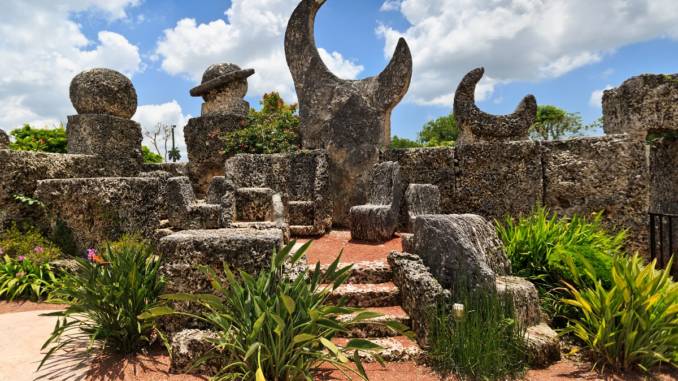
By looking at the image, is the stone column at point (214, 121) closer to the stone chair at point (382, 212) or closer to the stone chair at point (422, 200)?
the stone chair at point (382, 212)

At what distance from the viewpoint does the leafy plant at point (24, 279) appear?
14.2 feet

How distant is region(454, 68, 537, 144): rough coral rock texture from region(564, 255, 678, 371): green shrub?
3.37 metres

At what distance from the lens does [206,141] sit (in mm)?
7805

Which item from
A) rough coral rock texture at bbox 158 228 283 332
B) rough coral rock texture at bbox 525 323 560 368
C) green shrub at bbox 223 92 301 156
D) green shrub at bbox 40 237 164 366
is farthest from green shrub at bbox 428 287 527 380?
green shrub at bbox 223 92 301 156

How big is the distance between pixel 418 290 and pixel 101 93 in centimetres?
644

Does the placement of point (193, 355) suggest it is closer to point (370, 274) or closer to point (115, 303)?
point (115, 303)

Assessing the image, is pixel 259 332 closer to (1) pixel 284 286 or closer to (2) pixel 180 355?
(1) pixel 284 286

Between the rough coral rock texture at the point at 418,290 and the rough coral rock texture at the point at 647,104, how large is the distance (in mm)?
6098

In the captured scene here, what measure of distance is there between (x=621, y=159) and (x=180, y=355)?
5723 mm

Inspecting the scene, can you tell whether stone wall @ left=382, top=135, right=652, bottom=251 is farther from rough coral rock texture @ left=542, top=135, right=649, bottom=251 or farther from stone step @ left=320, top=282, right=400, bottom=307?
stone step @ left=320, top=282, right=400, bottom=307

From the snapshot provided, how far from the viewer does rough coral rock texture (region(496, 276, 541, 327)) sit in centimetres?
298

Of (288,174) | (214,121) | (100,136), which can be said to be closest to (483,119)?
(288,174)

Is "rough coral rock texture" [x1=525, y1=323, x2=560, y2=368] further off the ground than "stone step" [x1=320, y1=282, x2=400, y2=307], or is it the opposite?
"stone step" [x1=320, y1=282, x2=400, y2=307]

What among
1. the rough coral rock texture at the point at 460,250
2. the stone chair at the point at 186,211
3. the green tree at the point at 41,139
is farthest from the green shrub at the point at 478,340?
the green tree at the point at 41,139
